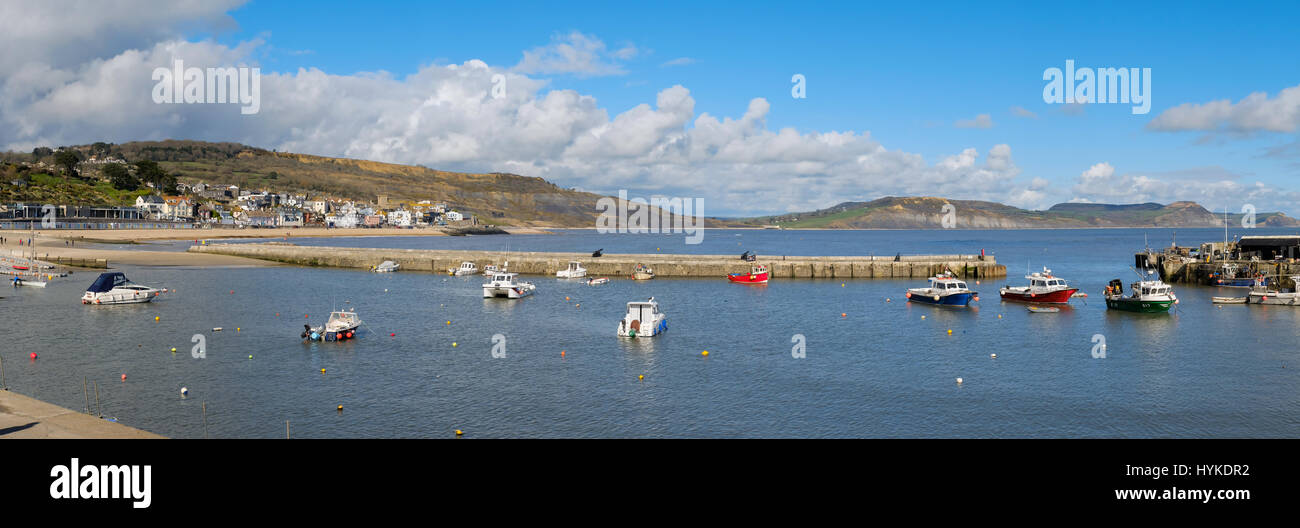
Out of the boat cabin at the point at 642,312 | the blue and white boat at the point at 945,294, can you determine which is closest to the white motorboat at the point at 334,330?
the boat cabin at the point at 642,312

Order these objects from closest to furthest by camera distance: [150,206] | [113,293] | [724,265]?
[113,293], [724,265], [150,206]

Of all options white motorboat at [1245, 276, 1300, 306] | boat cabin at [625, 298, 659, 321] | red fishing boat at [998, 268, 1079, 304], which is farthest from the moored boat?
white motorboat at [1245, 276, 1300, 306]

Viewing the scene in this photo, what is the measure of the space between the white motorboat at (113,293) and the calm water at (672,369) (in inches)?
53.2

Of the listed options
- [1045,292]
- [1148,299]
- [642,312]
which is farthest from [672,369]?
[1148,299]

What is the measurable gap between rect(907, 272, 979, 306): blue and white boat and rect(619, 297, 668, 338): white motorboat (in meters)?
25.3

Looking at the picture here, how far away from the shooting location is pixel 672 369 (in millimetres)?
34719

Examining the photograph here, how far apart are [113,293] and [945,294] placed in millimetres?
59873

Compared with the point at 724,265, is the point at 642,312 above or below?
below

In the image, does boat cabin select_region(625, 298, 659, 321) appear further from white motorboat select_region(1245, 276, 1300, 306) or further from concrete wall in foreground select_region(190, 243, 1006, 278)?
white motorboat select_region(1245, 276, 1300, 306)

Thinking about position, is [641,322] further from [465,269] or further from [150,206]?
[150,206]

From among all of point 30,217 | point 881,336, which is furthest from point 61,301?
point 30,217

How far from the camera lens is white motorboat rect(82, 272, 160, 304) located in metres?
54.0

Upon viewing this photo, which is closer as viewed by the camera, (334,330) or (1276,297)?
(334,330)
